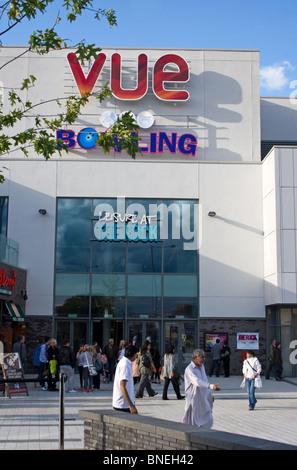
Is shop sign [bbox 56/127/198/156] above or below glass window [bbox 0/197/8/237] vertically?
above

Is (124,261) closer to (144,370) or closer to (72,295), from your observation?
(72,295)

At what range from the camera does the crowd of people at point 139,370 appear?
8.96 metres

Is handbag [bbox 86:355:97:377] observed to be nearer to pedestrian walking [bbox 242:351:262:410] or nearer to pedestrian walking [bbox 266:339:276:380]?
pedestrian walking [bbox 242:351:262:410]

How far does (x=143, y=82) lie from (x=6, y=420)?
65.7 ft

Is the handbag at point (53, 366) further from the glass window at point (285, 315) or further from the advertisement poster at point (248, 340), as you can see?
the glass window at point (285, 315)

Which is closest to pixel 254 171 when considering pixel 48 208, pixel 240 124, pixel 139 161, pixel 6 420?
pixel 240 124

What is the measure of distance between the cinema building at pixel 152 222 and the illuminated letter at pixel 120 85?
0.06 m

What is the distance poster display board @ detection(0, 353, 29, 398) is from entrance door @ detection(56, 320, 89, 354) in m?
9.07

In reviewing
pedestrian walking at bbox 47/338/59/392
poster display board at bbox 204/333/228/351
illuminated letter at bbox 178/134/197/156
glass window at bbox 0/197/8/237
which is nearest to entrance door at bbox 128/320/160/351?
poster display board at bbox 204/333/228/351

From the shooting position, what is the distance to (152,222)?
93.3 feet

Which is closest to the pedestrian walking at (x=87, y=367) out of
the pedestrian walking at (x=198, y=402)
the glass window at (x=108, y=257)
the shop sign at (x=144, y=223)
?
the glass window at (x=108, y=257)

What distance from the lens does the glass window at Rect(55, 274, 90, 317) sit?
27.9 meters

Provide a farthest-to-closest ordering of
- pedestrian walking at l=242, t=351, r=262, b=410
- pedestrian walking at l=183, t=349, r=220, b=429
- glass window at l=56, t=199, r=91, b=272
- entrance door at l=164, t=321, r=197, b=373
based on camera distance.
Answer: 1. glass window at l=56, t=199, r=91, b=272
2. entrance door at l=164, t=321, r=197, b=373
3. pedestrian walking at l=242, t=351, r=262, b=410
4. pedestrian walking at l=183, t=349, r=220, b=429

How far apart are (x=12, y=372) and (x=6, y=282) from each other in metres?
5.95
